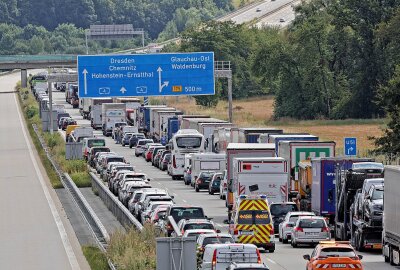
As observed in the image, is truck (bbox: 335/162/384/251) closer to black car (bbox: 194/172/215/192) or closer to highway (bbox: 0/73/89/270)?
highway (bbox: 0/73/89/270)

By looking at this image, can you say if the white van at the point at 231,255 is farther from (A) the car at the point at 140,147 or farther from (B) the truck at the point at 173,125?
(A) the car at the point at 140,147

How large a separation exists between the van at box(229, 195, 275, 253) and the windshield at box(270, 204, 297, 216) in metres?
4.84

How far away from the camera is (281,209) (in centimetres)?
4547

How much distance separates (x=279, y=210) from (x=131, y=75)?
34562 mm

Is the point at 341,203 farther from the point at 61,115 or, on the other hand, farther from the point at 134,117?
the point at 61,115

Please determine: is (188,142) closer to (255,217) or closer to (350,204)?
(350,204)

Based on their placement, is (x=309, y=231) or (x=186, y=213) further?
(x=186, y=213)

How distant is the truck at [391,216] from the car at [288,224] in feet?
18.3

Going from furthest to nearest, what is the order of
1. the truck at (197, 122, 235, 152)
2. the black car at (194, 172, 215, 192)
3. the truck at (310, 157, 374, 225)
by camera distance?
the truck at (197, 122, 235, 152) < the black car at (194, 172, 215, 192) < the truck at (310, 157, 374, 225)

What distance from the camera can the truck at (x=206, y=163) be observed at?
217 ft

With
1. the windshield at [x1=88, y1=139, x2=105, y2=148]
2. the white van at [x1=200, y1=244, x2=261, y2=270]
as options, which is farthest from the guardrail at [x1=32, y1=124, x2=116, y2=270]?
the white van at [x1=200, y1=244, x2=261, y2=270]

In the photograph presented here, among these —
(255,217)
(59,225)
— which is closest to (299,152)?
(59,225)

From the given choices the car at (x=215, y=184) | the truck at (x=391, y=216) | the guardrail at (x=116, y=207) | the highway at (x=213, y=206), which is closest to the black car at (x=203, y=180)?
the highway at (x=213, y=206)

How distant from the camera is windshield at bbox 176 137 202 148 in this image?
72.5 metres
